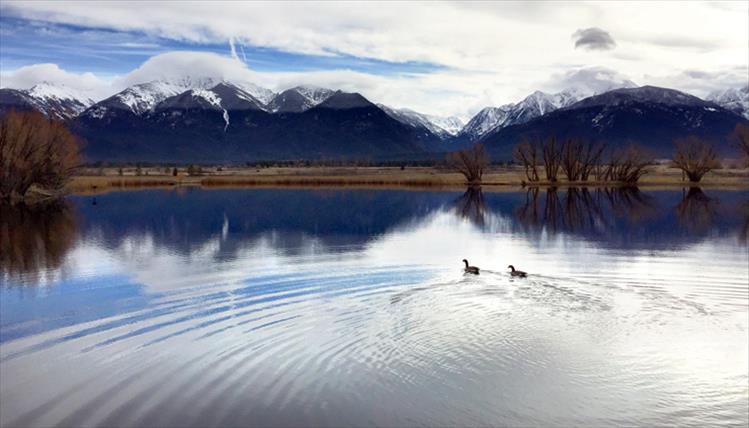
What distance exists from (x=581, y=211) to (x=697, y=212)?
9.37 meters

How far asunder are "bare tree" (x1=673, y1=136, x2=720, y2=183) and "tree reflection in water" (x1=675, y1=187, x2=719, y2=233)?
33394mm

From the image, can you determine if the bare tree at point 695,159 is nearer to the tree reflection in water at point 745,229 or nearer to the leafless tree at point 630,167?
the leafless tree at point 630,167

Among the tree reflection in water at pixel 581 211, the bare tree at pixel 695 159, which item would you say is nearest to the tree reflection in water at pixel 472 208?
the tree reflection in water at pixel 581 211

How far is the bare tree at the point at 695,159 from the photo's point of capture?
366 ft

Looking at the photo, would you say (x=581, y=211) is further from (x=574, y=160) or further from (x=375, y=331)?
(x=574, y=160)

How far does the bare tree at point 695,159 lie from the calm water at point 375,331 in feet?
246

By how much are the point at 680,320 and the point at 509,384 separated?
874cm

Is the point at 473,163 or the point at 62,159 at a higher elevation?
the point at 62,159

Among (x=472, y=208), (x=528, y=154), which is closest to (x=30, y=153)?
(x=472, y=208)

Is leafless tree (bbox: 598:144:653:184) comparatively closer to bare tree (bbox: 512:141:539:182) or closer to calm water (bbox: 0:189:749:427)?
bare tree (bbox: 512:141:539:182)

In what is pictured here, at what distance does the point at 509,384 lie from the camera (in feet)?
49.3

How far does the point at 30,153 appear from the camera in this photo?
77375 millimetres

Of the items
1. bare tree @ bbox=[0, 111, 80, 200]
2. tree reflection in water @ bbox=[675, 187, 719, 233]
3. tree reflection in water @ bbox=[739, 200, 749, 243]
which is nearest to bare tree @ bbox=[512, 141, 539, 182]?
tree reflection in water @ bbox=[675, 187, 719, 233]

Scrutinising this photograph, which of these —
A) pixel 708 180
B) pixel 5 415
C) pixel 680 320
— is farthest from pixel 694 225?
pixel 708 180
